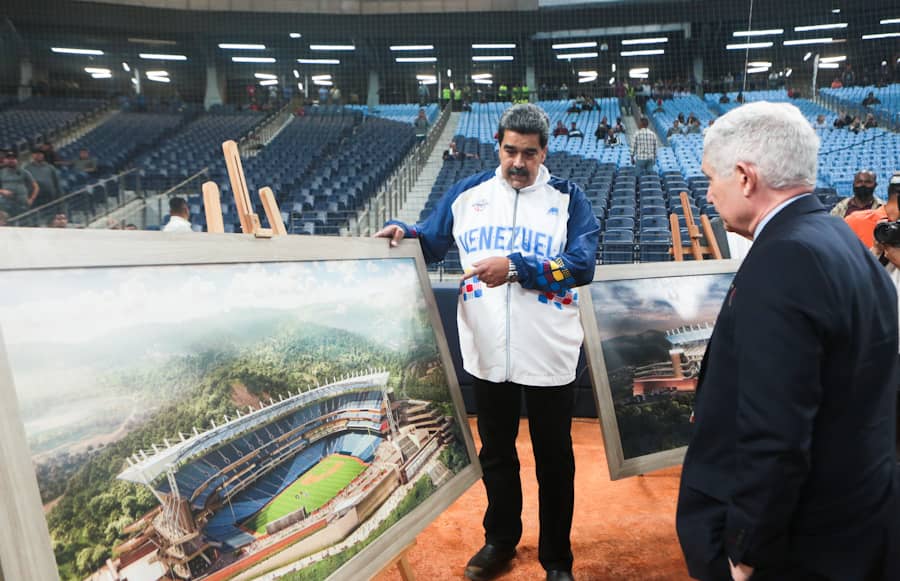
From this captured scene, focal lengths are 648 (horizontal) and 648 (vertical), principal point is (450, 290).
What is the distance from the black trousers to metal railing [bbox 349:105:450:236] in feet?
20.4

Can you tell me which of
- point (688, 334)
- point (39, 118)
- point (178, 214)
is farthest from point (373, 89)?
point (688, 334)

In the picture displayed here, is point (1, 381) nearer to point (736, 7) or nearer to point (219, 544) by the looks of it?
point (219, 544)

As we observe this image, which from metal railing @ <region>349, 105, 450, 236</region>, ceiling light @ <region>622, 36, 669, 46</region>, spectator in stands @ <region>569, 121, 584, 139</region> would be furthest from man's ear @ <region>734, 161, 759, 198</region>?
ceiling light @ <region>622, 36, 669, 46</region>

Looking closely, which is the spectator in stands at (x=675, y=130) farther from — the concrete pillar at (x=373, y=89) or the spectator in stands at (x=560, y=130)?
the concrete pillar at (x=373, y=89)

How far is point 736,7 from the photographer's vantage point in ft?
54.5

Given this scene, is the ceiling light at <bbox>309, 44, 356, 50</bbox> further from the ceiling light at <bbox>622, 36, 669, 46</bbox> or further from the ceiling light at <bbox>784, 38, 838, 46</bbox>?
the ceiling light at <bbox>784, 38, 838, 46</bbox>

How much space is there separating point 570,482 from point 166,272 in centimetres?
143

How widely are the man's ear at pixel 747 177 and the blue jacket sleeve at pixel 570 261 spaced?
31.8 inches

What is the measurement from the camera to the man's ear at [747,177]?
1.02m

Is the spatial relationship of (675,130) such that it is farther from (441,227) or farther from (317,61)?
(441,227)

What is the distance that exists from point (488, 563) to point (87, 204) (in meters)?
7.50

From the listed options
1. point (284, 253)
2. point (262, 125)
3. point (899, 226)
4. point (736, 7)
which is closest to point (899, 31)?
point (736, 7)

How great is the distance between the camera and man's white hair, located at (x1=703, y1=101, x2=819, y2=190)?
986 millimetres

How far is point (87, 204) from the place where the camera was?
7789mm
